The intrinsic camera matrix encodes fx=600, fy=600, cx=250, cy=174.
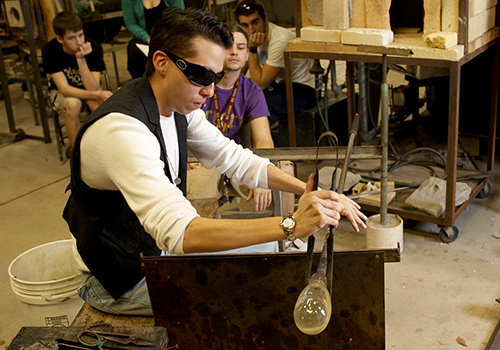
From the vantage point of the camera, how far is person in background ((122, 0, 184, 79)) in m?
5.51

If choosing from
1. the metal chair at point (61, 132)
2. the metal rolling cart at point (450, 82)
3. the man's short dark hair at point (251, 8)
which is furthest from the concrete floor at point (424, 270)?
the man's short dark hair at point (251, 8)

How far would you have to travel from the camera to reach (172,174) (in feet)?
7.23

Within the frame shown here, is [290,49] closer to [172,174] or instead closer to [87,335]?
[172,174]

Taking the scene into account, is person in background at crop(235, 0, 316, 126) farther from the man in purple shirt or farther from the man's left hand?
the man's left hand

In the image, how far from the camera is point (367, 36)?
3424 mm

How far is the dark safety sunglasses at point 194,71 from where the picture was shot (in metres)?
2.00

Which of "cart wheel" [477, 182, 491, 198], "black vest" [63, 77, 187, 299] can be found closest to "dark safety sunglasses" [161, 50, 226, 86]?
"black vest" [63, 77, 187, 299]

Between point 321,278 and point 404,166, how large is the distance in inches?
121

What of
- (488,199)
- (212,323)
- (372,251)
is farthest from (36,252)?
(488,199)

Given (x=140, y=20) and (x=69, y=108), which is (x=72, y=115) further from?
(x=140, y=20)

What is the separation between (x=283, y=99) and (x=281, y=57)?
357 millimetres

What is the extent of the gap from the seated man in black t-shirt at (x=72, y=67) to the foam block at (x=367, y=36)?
2.33 metres

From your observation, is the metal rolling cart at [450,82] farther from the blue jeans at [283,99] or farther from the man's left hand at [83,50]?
the man's left hand at [83,50]

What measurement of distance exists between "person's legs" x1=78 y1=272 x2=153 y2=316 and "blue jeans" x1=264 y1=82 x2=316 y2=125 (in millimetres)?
2713
